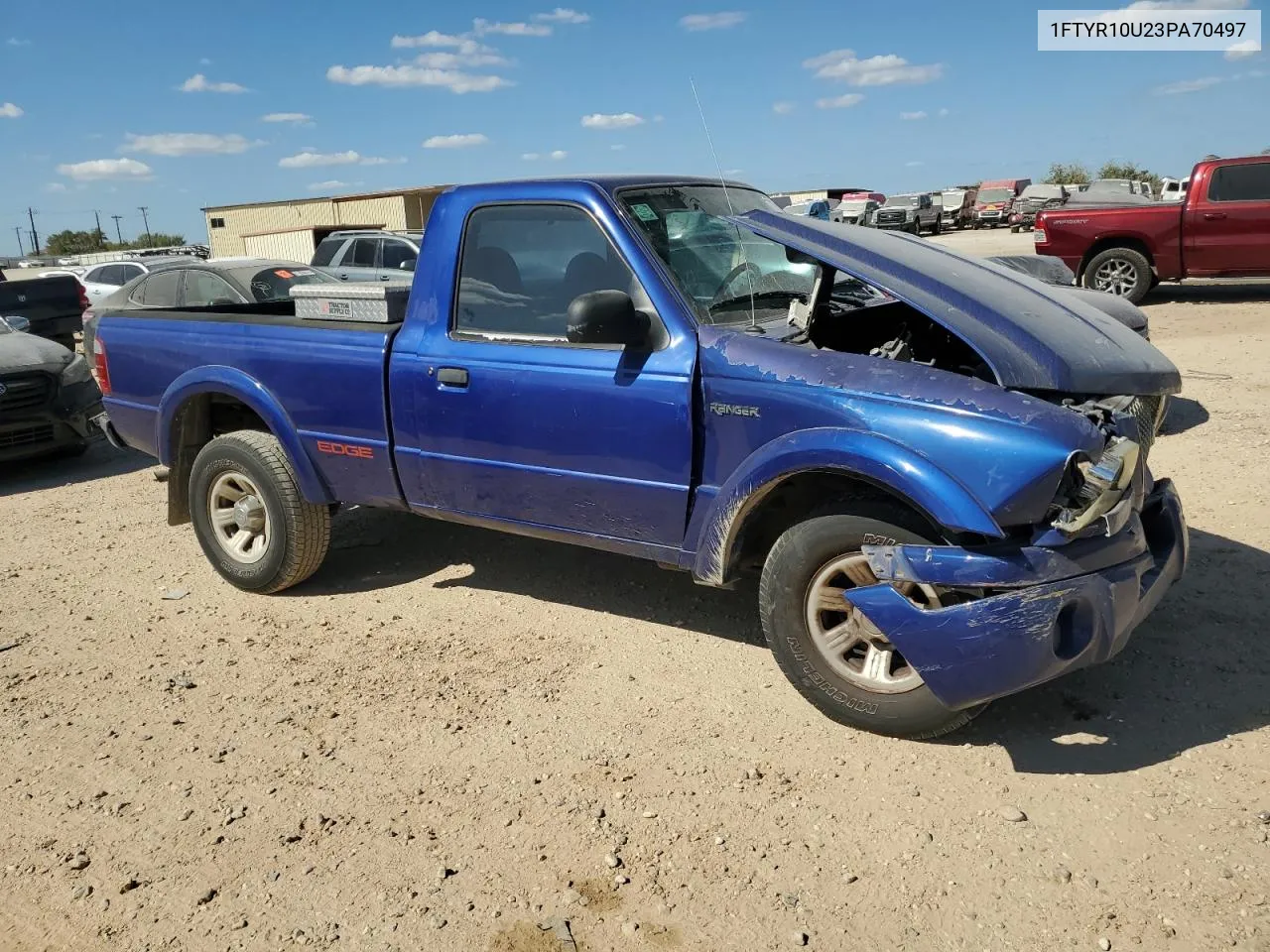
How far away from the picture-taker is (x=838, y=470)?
3445 millimetres

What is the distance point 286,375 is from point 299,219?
47.9 meters

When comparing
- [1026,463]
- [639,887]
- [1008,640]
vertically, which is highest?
[1026,463]

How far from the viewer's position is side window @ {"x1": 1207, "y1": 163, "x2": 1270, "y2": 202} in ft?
43.3

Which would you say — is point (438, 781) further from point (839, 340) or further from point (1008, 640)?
point (839, 340)

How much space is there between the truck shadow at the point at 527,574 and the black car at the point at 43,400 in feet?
11.7

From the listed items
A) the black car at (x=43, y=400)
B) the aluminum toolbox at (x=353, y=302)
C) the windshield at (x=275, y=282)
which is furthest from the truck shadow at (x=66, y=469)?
the aluminum toolbox at (x=353, y=302)

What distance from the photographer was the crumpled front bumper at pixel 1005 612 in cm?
311

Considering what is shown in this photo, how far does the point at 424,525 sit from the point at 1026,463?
415cm

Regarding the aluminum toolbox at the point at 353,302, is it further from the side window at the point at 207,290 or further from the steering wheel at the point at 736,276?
→ the side window at the point at 207,290

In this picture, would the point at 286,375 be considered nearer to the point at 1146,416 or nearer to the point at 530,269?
the point at 530,269

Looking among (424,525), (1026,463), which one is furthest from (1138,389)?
(424,525)

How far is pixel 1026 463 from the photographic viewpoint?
10.1ft

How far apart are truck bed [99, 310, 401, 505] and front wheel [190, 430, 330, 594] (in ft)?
0.69

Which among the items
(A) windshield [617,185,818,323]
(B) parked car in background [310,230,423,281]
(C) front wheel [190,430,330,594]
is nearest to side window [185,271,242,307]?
(B) parked car in background [310,230,423,281]
